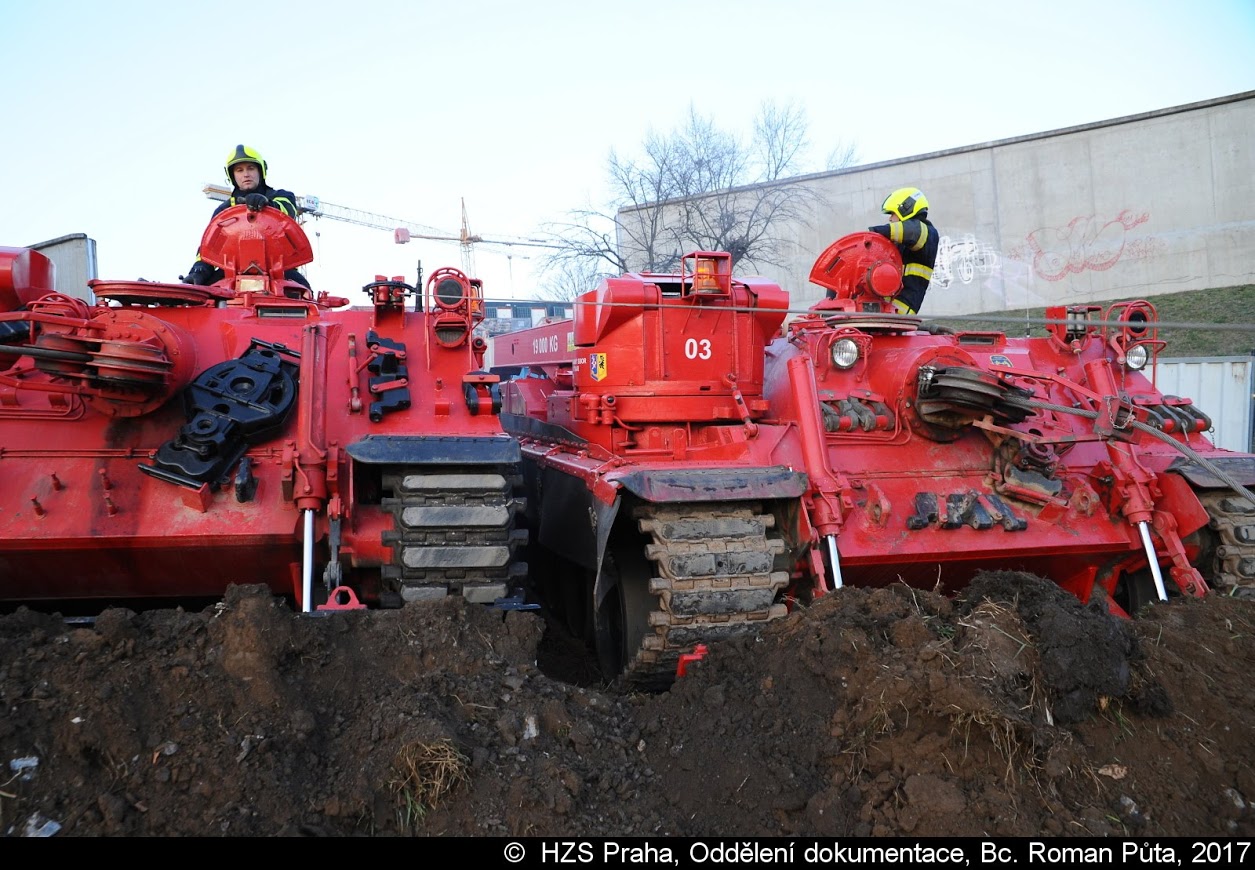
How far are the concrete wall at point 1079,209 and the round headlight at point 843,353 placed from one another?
20.1 meters

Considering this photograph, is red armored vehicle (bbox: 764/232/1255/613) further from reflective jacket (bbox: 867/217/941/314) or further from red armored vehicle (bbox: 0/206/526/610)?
red armored vehicle (bbox: 0/206/526/610)

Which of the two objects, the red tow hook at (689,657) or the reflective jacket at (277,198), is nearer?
the red tow hook at (689,657)

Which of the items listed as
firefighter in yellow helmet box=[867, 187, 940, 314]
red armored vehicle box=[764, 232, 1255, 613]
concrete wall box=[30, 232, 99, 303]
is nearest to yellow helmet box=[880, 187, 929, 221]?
firefighter in yellow helmet box=[867, 187, 940, 314]

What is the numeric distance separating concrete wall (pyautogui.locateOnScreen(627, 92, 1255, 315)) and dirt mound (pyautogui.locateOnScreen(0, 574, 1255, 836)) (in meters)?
21.7

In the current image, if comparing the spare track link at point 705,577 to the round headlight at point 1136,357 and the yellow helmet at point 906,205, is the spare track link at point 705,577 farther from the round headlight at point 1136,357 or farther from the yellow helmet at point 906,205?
the yellow helmet at point 906,205

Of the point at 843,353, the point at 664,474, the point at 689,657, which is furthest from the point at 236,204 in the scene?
the point at 689,657

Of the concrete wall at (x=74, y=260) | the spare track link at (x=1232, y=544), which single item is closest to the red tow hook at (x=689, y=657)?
the spare track link at (x=1232, y=544)

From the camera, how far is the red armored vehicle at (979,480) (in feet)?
19.5

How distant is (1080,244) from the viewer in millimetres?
24625

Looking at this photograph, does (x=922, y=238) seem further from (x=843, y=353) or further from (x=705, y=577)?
(x=705, y=577)

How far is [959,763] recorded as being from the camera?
12.5 feet

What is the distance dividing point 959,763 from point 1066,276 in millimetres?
23968
